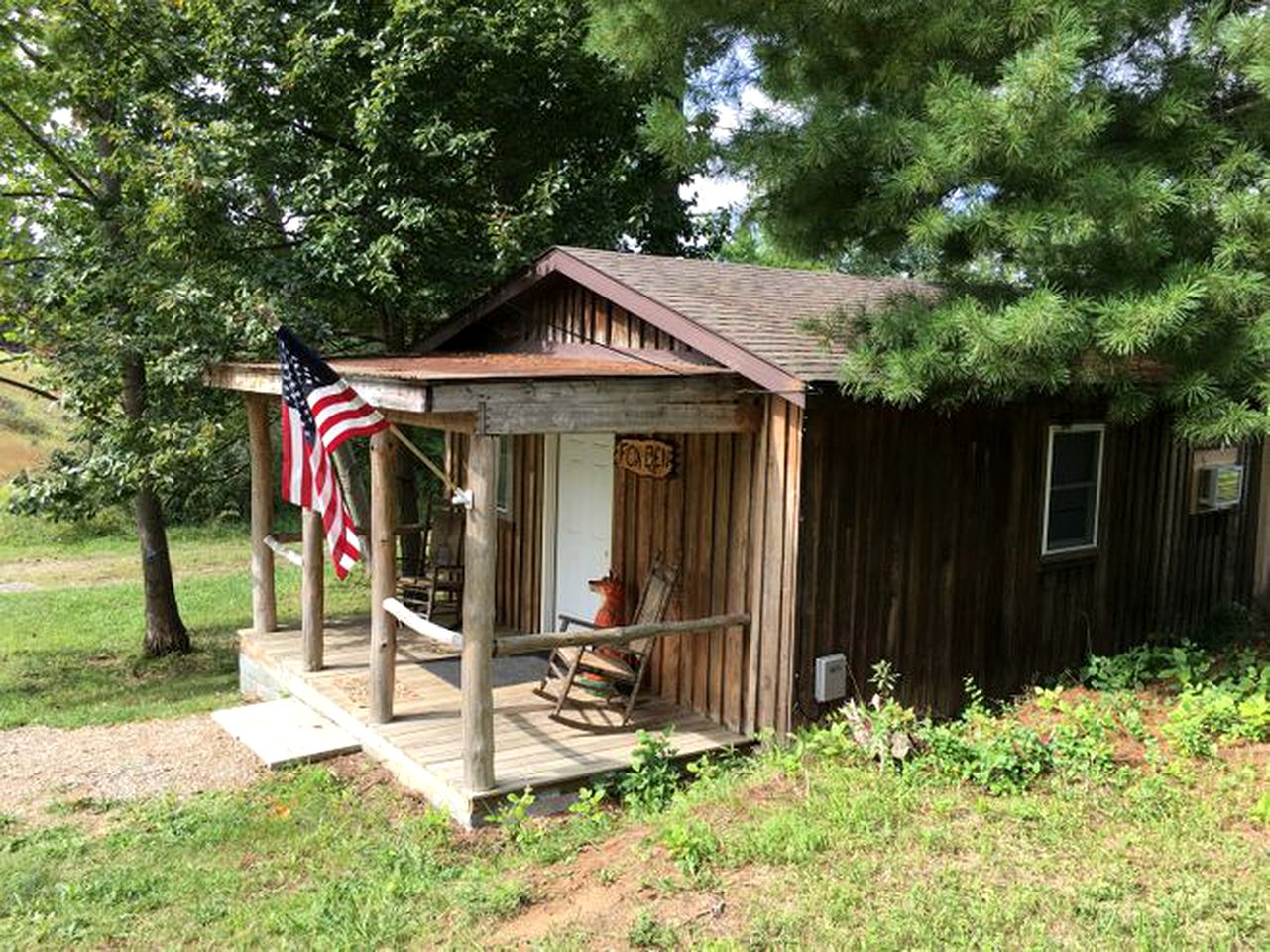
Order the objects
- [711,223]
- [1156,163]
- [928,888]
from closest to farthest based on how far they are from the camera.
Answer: [928,888]
[1156,163]
[711,223]

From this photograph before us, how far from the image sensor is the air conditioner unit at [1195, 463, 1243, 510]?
9.77m

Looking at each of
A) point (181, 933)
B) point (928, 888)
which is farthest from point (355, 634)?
point (928, 888)

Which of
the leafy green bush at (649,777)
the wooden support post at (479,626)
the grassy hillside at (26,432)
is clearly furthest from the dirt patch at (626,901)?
the grassy hillside at (26,432)

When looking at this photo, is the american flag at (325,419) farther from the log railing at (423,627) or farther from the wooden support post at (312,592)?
the wooden support post at (312,592)

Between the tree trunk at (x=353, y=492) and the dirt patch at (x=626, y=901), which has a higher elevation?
the tree trunk at (x=353, y=492)

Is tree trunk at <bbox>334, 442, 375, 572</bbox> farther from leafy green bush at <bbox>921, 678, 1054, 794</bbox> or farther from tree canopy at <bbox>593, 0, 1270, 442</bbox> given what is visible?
leafy green bush at <bbox>921, 678, 1054, 794</bbox>

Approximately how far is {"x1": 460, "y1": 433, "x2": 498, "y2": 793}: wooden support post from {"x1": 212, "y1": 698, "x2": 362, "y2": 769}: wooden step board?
1594 mm

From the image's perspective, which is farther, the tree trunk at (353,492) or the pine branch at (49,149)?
the pine branch at (49,149)

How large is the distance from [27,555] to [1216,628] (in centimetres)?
2183

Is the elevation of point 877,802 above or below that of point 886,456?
below

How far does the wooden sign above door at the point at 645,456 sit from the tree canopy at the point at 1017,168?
1844mm

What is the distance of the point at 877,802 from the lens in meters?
5.25

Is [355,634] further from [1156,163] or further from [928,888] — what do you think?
[1156,163]

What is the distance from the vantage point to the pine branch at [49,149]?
12648 millimetres
